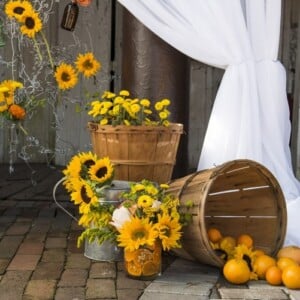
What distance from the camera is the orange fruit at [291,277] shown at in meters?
2.62

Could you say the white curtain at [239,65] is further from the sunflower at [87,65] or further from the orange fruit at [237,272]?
the orange fruit at [237,272]

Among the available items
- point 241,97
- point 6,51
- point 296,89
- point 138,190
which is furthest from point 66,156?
point 138,190

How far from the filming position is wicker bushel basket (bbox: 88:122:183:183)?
3143 millimetres

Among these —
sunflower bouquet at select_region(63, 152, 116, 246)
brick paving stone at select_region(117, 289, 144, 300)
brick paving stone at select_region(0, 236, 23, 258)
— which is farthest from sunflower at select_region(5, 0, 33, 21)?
brick paving stone at select_region(117, 289, 144, 300)

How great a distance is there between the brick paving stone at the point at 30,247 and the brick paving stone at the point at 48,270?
22cm

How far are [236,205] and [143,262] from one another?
0.81 m

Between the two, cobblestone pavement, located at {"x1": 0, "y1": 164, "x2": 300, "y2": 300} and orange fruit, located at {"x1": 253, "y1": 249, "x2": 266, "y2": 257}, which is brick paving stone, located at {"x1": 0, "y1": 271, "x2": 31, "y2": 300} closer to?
cobblestone pavement, located at {"x1": 0, "y1": 164, "x2": 300, "y2": 300}

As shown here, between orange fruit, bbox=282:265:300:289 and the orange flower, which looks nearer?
orange fruit, bbox=282:265:300:289

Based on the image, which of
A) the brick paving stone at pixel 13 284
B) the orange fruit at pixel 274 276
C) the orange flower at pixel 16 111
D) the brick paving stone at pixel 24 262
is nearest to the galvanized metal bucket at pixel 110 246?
the brick paving stone at pixel 24 262

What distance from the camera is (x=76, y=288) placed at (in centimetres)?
259

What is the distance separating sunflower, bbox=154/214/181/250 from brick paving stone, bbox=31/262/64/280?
1.69 ft

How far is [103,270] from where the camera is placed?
2.86m

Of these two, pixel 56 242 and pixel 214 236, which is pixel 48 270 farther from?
pixel 214 236

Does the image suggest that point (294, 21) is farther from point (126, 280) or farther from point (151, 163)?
point (126, 280)
